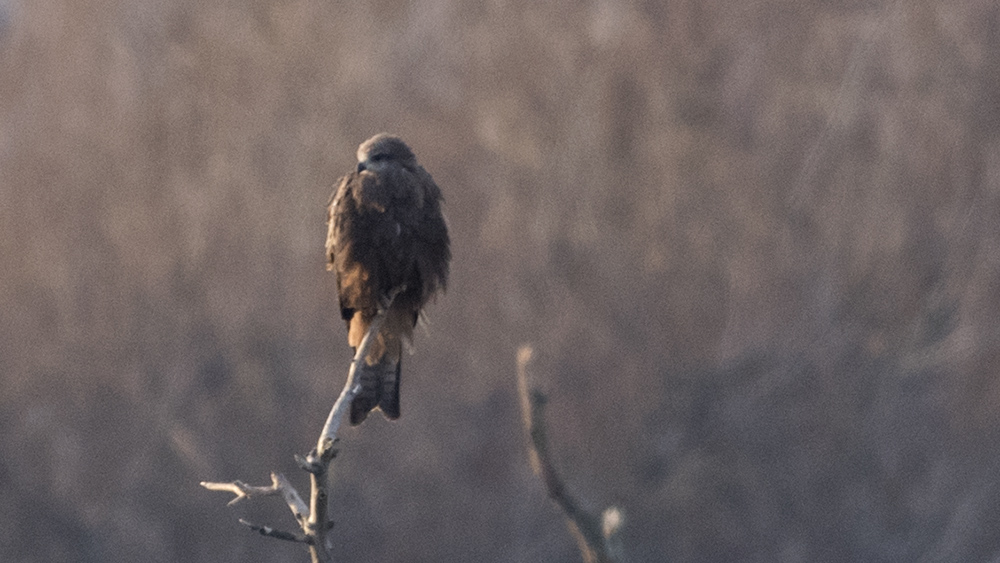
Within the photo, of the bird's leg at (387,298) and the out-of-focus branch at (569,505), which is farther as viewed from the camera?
the bird's leg at (387,298)

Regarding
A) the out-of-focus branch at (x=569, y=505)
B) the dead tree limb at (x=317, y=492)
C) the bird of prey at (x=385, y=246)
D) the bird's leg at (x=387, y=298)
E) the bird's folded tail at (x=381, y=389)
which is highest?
the bird of prey at (x=385, y=246)

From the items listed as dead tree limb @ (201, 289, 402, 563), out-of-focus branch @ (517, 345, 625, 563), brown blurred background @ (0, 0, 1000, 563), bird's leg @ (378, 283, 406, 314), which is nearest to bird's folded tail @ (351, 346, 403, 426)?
bird's leg @ (378, 283, 406, 314)

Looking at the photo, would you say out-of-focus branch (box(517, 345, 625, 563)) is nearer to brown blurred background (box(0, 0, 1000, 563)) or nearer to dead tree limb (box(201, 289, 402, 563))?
dead tree limb (box(201, 289, 402, 563))

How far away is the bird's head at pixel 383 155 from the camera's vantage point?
4219mm

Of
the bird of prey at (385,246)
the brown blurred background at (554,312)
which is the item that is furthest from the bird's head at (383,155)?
the brown blurred background at (554,312)

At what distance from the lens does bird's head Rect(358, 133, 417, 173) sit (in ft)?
13.8

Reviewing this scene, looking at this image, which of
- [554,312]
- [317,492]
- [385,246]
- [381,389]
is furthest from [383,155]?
[554,312]

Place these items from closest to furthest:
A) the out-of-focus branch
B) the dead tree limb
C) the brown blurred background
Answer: the dead tree limb
the out-of-focus branch
the brown blurred background

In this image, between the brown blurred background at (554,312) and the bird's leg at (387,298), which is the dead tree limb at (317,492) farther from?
the brown blurred background at (554,312)

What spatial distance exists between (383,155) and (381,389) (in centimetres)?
77

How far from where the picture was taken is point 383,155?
425cm

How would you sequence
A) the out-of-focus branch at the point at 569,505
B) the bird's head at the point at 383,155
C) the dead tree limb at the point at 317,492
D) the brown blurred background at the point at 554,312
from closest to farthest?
the dead tree limb at the point at 317,492 < the out-of-focus branch at the point at 569,505 < the bird's head at the point at 383,155 < the brown blurred background at the point at 554,312

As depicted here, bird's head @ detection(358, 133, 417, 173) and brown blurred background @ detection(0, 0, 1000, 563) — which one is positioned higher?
brown blurred background @ detection(0, 0, 1000, 563)

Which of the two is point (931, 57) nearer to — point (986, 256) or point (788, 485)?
point (986, 256)
